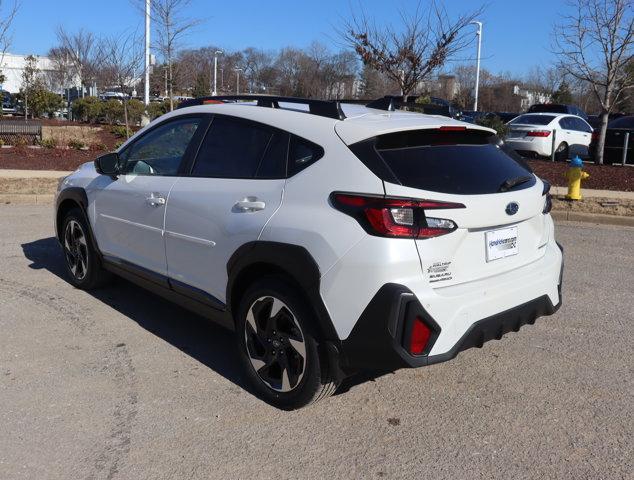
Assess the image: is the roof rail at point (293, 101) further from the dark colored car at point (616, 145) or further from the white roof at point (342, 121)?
the dark colored car at point (616, 145)

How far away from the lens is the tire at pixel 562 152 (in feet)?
57.3

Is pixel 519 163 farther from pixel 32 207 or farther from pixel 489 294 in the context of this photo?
pixel 32 207

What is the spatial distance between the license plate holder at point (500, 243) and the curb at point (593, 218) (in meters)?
7.05

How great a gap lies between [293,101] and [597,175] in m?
11.8

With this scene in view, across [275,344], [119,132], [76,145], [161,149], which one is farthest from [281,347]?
[119,132]

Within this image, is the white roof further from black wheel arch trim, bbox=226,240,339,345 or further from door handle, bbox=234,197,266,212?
black wheel arch trim, bbox=226,240,339,345

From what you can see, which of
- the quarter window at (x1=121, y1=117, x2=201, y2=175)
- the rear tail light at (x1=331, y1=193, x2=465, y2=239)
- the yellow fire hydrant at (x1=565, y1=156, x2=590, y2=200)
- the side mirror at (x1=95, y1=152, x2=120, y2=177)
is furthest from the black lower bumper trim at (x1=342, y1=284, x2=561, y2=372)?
Answer: the yellow fire hydrant at (x1=565, y1=156, x2=590, y2=200)

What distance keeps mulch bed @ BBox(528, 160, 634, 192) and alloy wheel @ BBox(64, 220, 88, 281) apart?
10058mm

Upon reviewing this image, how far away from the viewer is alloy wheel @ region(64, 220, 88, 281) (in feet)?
18.8

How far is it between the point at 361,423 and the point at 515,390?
3.52 feet

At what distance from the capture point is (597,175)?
1396 centimetres

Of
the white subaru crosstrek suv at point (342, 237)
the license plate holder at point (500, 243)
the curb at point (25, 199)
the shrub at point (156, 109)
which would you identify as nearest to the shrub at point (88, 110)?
the shrub at point (156, 109)

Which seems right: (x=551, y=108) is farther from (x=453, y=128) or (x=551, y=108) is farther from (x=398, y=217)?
(x=398, y=217)

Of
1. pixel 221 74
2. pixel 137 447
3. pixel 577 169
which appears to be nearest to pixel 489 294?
pixel 137 447
